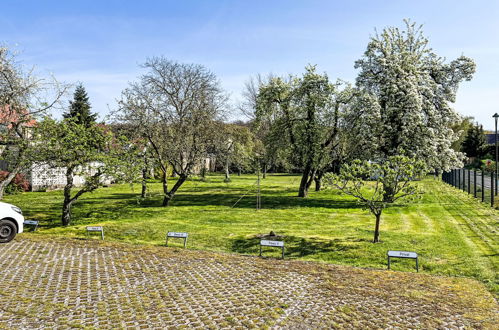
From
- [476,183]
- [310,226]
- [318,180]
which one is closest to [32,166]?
[310,226]

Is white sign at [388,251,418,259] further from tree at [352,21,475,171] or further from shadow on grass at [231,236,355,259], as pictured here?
tree at [352,21,475,171]

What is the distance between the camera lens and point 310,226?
1642 centimetres

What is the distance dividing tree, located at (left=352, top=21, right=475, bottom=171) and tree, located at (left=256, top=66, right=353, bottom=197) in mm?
2258

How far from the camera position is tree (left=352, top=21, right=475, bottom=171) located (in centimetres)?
2164

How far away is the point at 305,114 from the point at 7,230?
1916cm

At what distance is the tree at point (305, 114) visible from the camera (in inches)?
987

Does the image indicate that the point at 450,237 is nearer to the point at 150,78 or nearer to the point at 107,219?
the point at 107,219

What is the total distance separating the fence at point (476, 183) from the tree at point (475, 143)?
83.8 ft

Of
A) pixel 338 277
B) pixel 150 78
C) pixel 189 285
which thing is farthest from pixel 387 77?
pixel 189 285

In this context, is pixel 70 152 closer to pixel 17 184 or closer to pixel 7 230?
pixel 7 230

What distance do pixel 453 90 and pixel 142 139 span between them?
19.3 metres

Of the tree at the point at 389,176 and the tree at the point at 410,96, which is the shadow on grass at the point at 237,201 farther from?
the tree at the point at 389,176

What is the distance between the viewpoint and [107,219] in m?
17.4

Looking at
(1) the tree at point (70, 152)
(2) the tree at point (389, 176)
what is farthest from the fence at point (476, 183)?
(1) the tree at point (70, 152)
